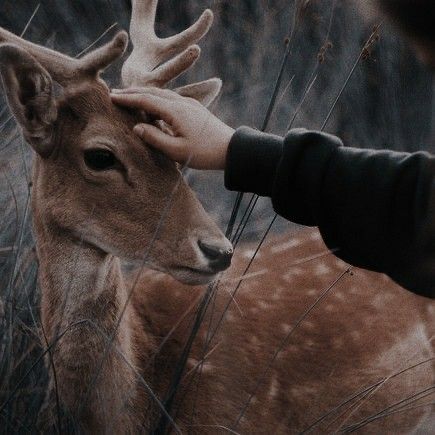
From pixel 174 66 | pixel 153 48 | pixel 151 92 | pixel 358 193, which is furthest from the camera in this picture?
pixel 153 48

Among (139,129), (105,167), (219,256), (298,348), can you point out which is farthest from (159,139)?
(298,348)

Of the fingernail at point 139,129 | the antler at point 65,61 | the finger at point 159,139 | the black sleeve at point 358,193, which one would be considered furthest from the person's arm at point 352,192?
the antler at point 65,61

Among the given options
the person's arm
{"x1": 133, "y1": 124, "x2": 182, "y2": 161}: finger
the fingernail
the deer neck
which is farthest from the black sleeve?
the deer neck

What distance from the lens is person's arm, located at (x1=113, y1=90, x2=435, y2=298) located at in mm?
1553

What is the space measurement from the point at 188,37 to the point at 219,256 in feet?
1.81

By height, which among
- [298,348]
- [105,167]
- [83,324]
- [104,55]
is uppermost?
[104,55]

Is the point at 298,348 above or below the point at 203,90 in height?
below

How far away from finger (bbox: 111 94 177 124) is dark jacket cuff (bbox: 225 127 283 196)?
16 centimetres

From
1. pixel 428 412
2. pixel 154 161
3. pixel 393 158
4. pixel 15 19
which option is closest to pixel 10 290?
pixel 154 161

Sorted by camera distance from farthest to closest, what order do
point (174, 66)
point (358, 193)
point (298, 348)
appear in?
1. point (298, 348)
2. point (174, 66)
3. point (358, 193)

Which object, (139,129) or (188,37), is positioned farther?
(188,37)

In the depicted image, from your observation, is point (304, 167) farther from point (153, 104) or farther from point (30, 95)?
point (30, 95)

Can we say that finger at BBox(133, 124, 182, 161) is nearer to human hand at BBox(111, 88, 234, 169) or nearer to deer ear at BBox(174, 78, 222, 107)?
human hand at BBox(111, 88, 234, 169)

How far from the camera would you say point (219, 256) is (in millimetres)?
1739
